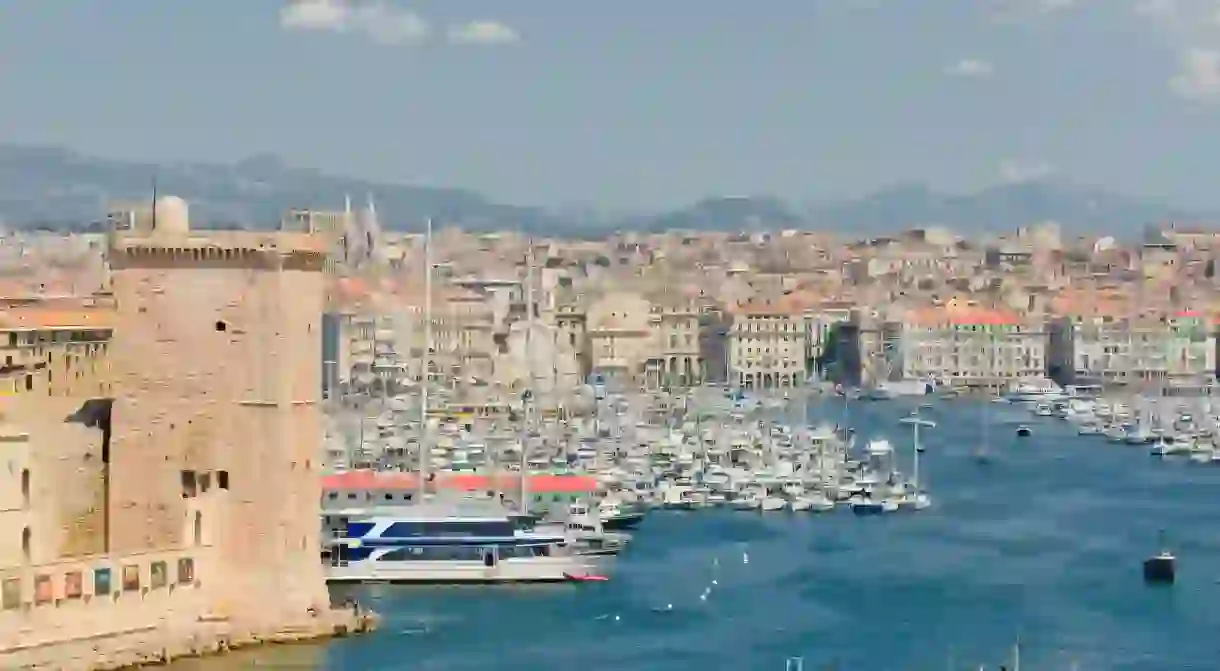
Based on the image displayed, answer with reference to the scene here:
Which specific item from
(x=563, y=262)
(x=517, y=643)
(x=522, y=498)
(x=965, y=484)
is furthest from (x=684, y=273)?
(x=517, y=643)

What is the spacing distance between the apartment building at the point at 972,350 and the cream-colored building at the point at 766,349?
288 centimetres

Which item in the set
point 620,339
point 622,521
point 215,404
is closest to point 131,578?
point 215,404

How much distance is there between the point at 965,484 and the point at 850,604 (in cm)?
1370

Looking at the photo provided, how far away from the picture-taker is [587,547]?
23578 millimetres

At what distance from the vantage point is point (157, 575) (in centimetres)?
1633

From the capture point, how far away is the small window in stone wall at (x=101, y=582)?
623 inches

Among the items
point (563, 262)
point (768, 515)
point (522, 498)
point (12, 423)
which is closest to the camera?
point (12, 423)

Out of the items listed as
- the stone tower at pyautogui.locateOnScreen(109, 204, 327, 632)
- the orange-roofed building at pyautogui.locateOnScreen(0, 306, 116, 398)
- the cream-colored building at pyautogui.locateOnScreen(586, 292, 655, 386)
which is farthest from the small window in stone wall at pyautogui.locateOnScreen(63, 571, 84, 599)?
the cream-colored building at pyautogui.locateOnScreen(586, 292, 655, 386)

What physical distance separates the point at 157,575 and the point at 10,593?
4.15 ft

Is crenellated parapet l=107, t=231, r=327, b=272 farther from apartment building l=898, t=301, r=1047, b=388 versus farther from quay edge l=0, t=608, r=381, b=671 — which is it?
apartment building l=898, t=301, r=1047, b=388

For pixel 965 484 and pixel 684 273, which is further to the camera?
pixel 684 273

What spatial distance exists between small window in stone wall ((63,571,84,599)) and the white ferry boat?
634 cm

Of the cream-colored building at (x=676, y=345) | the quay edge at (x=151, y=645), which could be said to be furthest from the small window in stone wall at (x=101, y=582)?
the cream-colored building at (x=676, y=345)

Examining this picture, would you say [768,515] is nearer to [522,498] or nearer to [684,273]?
[522,498]
